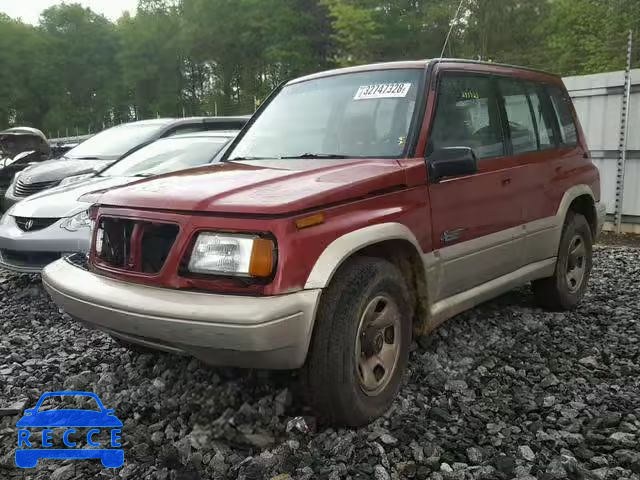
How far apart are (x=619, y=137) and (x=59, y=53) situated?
60299mm

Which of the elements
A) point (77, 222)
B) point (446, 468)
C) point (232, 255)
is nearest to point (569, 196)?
point (446, 468)

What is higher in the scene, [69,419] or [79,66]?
[79,66]

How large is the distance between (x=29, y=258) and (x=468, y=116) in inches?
158

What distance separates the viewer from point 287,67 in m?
43.5

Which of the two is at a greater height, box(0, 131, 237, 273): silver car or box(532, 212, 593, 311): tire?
box(0, 131, 237, 273): silver car

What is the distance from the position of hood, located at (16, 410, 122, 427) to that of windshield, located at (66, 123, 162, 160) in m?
4.98

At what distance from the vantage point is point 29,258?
17.8 feet

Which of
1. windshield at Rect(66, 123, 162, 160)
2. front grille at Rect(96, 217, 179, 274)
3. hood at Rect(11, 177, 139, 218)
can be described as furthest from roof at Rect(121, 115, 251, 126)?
front grille at Rect(96, 217, 179, 274)

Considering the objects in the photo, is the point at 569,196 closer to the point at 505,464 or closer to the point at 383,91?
the point at 383,91

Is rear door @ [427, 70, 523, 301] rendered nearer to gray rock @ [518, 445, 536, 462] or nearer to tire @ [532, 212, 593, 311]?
tire @ [532, 212, 593, 311]

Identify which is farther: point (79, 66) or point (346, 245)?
point (79, 66)

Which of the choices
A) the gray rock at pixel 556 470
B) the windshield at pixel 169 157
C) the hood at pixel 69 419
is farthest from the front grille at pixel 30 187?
the gray rock at pixel 556 470

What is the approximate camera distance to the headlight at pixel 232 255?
100 inches

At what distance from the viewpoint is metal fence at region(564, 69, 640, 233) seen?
8422 millimetres
